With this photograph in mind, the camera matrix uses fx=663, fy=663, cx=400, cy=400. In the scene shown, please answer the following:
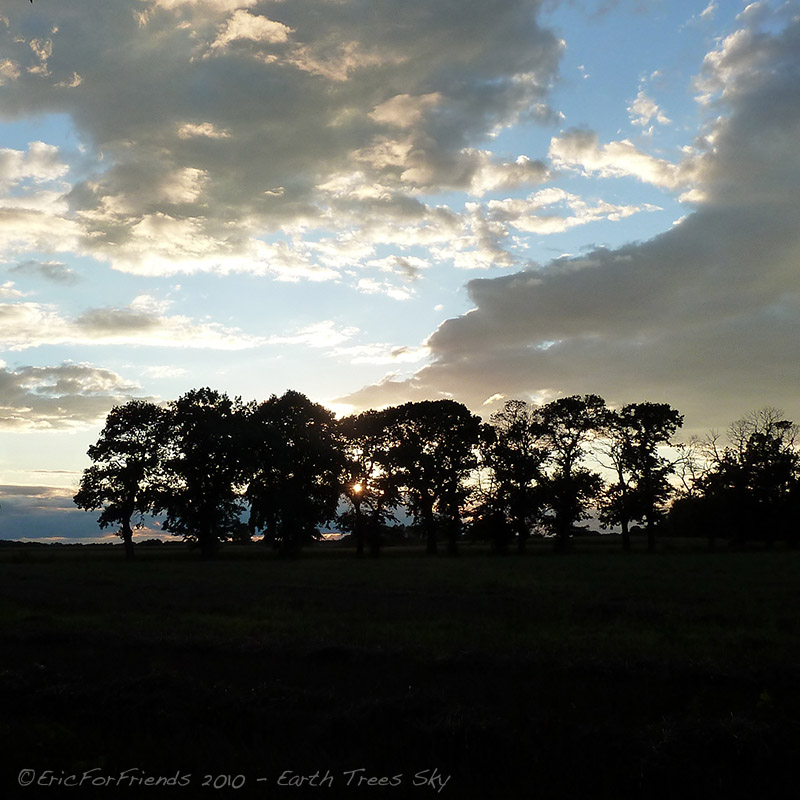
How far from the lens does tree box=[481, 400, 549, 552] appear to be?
78750mm

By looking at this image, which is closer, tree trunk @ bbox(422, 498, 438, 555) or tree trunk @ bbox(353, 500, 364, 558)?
tree trunk @ bbox(353, 500, 364, 558)

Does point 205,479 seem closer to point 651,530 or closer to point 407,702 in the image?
point 651,530

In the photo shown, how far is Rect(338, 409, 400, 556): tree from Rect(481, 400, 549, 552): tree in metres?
12.3

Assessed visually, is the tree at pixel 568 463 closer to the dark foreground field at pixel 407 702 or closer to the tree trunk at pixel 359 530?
A: the tree trunk at pixel 359 530

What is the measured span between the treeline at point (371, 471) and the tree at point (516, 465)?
0.13 meters

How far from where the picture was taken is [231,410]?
3115 inches

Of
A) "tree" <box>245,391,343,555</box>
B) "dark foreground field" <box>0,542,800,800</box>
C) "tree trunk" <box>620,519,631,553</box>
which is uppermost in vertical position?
"tree" <box>245,391,343,555</box>

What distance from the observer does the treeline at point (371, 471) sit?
240 feet

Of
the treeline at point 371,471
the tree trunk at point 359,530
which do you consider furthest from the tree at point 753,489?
the tree trunk at point 359,530

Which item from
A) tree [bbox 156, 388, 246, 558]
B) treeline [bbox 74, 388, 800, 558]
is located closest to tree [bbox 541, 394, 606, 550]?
treeline [bbox 74, 388, 800, 558]

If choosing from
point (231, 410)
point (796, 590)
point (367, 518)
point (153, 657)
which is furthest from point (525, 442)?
point (153, 657)

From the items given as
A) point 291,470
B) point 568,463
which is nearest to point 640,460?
point 568,463

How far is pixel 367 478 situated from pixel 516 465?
59.1ft

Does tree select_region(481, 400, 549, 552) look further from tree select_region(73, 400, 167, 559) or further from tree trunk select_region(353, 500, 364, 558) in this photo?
A: tree select_region(73, 400, 167, 559)
